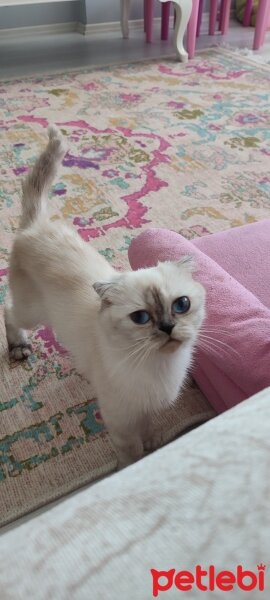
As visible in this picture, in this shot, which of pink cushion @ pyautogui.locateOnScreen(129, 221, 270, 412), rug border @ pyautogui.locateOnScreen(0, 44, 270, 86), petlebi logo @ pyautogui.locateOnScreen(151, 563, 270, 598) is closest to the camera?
petlebi logo @ pyautogui.locateOnScreen(151, 563, 270, 598)

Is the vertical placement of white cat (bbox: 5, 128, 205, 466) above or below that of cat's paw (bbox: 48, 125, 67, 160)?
below

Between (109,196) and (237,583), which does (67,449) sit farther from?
(109,196)

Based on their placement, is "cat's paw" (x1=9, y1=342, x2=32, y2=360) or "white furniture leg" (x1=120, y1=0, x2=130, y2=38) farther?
"white furniture leg" (x1=120, y1=0, x2=130, y2=38)

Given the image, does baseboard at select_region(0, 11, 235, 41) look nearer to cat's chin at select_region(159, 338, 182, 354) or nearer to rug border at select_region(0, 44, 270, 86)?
rug border at select_region(0, 44, 270, 86)

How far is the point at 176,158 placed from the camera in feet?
6.75

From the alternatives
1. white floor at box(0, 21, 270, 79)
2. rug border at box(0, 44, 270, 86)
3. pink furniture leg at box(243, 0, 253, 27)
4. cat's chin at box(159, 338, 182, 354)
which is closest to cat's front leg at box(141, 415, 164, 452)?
cat's chin at box(159, 338, 182, 354)

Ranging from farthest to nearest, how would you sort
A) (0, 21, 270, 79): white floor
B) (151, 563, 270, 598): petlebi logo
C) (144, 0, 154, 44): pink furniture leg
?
1. (144, 0, 154, 44): pink furniture leg
2. (0, 21, 270, 79): white floor
3. (151, 563, 270, 598): petlebi logo

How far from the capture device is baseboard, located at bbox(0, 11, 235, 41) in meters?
3.49

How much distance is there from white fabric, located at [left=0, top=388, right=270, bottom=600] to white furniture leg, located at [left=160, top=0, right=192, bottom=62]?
3.13 metres

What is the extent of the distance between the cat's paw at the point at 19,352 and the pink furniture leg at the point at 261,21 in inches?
115

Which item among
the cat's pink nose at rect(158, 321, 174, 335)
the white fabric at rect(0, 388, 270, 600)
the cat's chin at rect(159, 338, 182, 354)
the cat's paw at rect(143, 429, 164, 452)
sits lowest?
the cat's paw at rect(143, 429, 164, 452)

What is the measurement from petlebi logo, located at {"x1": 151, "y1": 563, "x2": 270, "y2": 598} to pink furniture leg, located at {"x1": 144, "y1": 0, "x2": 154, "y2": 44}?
3766 millimetres

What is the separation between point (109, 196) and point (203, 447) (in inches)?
59.5

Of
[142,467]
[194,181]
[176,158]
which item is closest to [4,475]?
[142,467]
